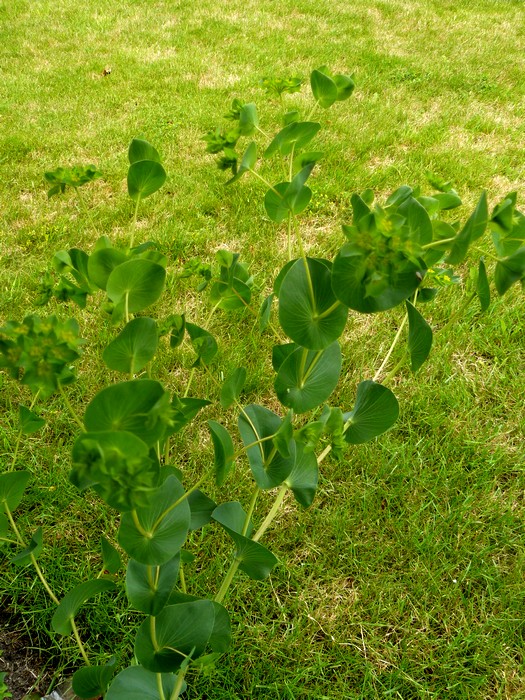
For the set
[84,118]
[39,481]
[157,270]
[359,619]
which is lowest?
[359,619]

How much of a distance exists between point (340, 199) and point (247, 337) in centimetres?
108

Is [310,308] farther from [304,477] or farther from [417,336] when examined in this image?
[304,477]

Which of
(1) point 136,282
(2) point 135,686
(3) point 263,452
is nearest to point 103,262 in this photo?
(1) point 136,282

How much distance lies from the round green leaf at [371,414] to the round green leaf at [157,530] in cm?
32

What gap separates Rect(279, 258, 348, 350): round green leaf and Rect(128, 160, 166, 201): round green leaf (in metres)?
0.26

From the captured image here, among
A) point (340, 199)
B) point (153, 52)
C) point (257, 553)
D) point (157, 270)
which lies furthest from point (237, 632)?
point (153, 52)

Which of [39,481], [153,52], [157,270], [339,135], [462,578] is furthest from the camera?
[153,52]

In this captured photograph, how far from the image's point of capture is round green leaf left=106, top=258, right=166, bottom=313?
817mm

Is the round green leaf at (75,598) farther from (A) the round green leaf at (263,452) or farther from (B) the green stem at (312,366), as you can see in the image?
(B) the green stem at (312,366)

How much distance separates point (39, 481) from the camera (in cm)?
165

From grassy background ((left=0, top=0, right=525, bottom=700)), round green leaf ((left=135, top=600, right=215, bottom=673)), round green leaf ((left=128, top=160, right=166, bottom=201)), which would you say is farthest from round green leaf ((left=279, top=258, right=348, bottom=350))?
A: grassy background ((left=0, top=0, right=525, bottom=700))

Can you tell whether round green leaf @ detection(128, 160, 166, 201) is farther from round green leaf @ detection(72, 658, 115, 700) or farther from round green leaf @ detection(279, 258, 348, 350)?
round green leaf @ detection(72, 658, 115, 700)

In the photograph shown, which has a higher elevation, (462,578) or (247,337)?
(247,337)

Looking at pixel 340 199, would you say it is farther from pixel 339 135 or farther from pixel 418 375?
pixel 418 375
